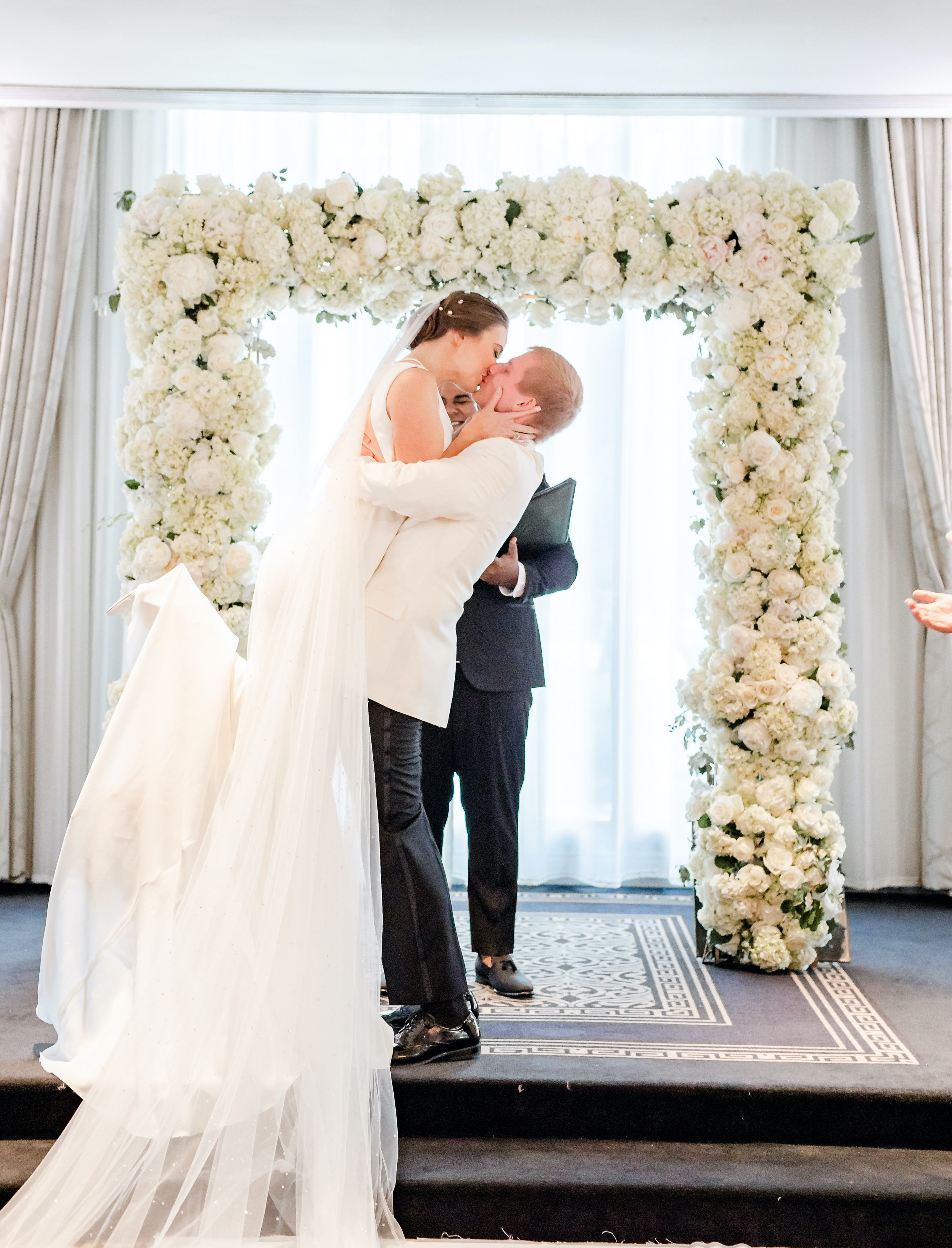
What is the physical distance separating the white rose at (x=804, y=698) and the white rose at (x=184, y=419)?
2094 millimetres

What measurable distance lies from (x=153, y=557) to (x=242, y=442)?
0.48 m

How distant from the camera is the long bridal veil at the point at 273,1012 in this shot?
7.55 feet

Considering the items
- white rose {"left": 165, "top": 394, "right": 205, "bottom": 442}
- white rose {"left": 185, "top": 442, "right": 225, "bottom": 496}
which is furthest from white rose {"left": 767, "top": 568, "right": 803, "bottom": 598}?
white rose {"left": 165, "top": 394, "right": 205, "bottom": 442}

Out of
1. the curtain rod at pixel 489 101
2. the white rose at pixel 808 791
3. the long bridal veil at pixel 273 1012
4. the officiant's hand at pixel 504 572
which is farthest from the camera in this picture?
the curtain rod at pixel 489 101

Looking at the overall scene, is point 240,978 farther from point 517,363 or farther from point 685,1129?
point 517,363

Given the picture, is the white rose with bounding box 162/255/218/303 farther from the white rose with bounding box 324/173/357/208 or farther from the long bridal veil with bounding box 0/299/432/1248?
the long bridal veil with bounding box 0/299/432/1248

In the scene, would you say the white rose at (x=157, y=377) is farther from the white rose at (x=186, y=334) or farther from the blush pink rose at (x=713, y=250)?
the blush pink rose at (x=713, y=250)

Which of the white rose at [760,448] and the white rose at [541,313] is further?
the white rose at [541,313]

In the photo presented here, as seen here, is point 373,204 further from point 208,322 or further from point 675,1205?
point 675,1205

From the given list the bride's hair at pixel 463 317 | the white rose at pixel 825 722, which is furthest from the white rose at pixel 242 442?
the white rose at pixel 825 722

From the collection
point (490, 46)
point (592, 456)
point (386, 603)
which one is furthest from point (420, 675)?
point (490, 46)

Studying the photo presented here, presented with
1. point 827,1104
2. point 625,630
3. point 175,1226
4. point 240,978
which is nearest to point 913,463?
point 625,630

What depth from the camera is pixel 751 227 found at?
12.3 feet

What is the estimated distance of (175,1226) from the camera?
228 cm
